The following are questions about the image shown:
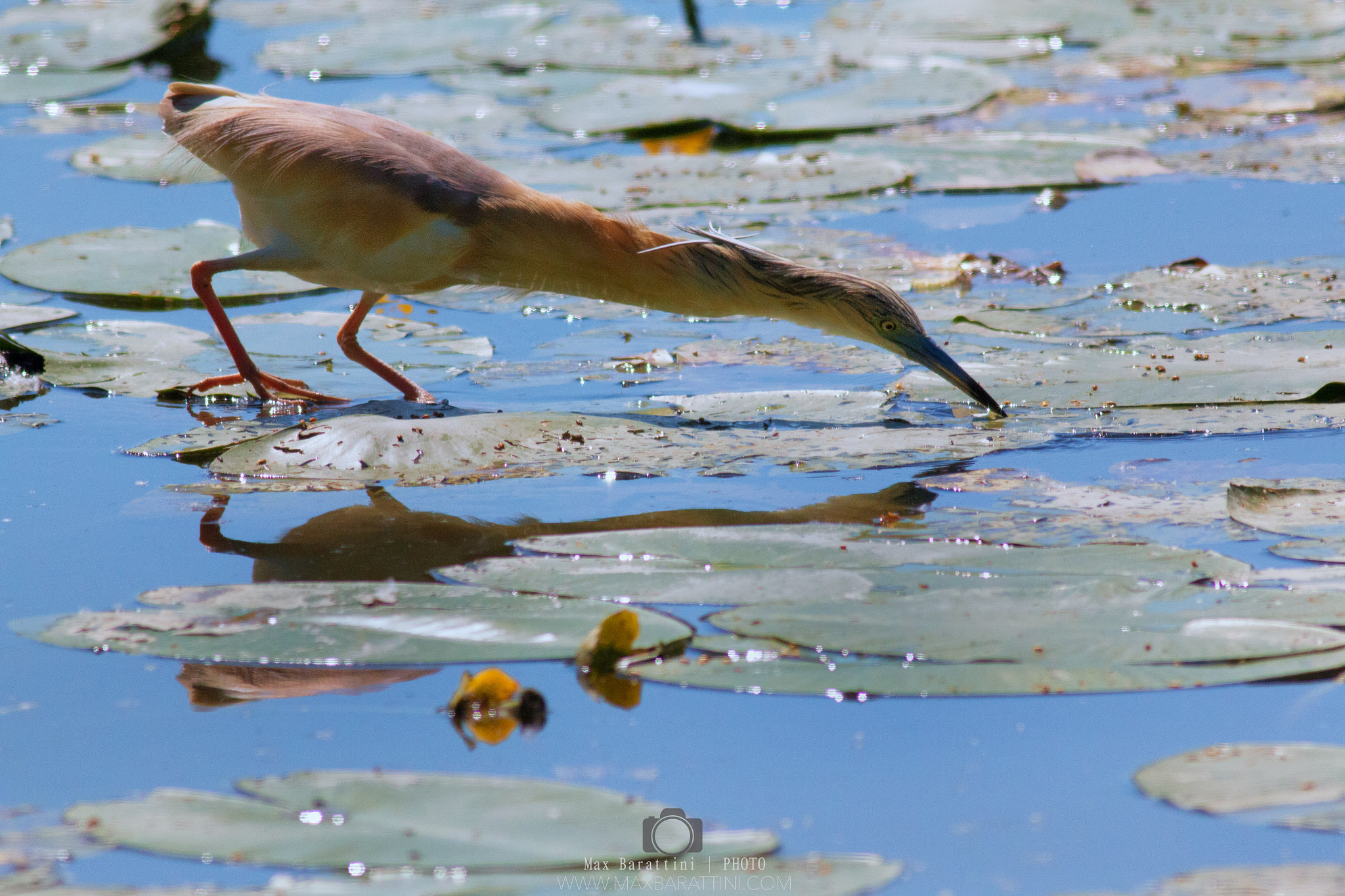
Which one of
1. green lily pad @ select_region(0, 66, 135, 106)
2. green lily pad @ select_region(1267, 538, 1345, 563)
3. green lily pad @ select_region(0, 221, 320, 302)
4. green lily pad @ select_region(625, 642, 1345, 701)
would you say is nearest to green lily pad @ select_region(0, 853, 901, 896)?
green lily pad @ select_region(625, 642, 1345, 701)

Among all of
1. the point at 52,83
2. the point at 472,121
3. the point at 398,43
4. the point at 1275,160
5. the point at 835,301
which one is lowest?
the point at 835,301

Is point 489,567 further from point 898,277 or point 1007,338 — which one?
point 898,277

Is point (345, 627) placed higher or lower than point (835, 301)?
lower

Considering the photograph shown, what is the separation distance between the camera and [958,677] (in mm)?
2424

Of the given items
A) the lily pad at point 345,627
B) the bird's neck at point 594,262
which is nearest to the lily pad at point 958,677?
the lily pad at point 345,627

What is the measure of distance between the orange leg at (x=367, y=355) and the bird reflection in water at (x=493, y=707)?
1.96m

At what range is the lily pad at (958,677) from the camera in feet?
7.79

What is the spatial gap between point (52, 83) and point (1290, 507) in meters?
7.70

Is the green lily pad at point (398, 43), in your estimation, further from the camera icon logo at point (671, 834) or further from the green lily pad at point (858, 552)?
the camera icon logo at point (671, 834)

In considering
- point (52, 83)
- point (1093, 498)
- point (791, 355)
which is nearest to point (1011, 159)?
point (791, 355)

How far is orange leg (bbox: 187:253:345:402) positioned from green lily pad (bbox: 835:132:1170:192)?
10.4ft

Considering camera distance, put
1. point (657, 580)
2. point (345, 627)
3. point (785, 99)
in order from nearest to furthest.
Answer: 1. point (345, 627)
2. point (657, 580)
3. point (785, 99)

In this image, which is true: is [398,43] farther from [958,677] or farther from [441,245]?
[958,677]

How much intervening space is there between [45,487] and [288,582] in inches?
37.6
